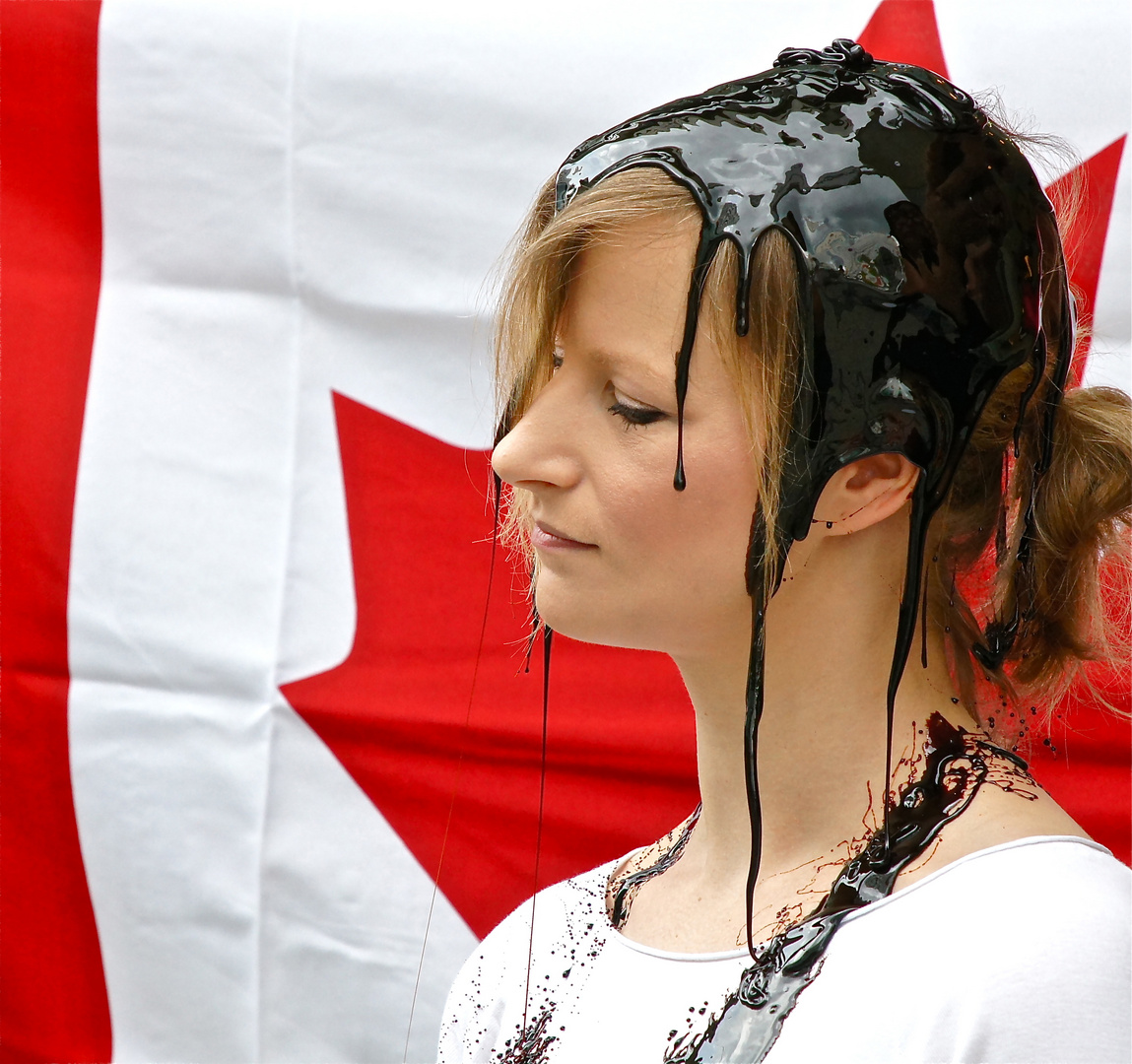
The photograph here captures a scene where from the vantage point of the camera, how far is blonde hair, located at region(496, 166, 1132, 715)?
670 millimetres

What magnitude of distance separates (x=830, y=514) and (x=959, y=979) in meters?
0.27

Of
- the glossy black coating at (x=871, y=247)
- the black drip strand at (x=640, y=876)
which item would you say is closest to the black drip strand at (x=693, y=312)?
the glossy black coating at (x=871, y=247)

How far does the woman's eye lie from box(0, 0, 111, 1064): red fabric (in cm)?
108

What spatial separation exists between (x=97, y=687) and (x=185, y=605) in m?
0.17

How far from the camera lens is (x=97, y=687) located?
5.06 ft

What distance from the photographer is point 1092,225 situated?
1221 mm

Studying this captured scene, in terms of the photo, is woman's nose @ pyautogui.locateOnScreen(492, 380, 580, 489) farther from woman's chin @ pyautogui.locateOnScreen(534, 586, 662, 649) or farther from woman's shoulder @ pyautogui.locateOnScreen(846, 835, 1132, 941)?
woman's shoulder @ pyautogui.locateOnScreen(846, 835, 1132, 941)

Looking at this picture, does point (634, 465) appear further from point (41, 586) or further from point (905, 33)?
point (41, 586)

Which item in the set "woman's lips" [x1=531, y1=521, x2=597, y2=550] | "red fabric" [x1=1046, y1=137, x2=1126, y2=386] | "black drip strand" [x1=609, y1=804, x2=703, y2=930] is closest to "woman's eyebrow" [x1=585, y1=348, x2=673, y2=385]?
"woman's lips" [x1=531, y1=521, x2=597, y2=550]

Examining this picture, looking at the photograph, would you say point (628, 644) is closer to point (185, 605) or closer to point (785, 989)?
point (785, 989)

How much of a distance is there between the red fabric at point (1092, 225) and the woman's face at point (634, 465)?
0.64 metres

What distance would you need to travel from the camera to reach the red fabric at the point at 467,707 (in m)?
1.40

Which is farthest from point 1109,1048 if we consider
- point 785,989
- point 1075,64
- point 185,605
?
point 185,605

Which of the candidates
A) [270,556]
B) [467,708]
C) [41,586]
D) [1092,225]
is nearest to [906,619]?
[1092,225]
